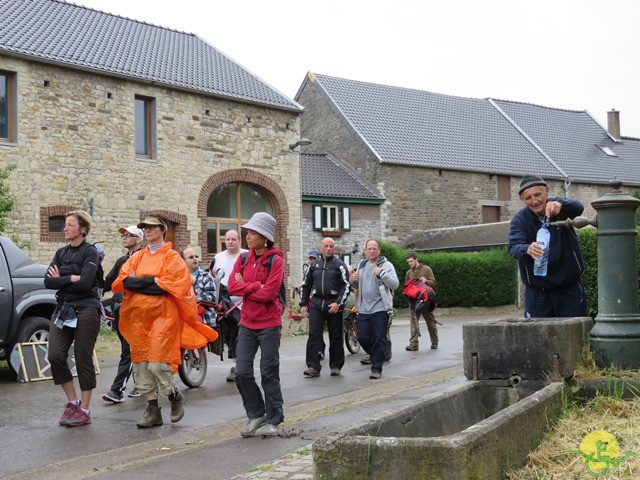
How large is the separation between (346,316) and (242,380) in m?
7.29

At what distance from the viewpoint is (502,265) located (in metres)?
31.1

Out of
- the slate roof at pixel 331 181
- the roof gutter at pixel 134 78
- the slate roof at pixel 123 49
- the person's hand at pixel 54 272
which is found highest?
the slate roof at pixel 123 49

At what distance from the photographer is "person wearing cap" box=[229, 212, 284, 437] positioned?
6.74m

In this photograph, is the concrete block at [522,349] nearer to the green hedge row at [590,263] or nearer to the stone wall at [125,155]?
the green hedge row at [590,263]

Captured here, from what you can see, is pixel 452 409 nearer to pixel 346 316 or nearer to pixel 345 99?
pixel 346 316

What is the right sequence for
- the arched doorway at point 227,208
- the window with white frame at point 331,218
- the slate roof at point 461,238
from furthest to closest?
the slate roof at point 461,238 → the window with white frame at point 331,218 → the arched doorway at point 227,208

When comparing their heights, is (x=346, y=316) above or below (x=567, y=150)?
below

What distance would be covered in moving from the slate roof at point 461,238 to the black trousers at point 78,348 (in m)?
26.8

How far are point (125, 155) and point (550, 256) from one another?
17.5m

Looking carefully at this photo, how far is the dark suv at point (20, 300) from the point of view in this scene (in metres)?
10.2

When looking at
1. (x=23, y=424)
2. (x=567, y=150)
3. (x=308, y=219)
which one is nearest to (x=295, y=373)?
(x=23, y=424)

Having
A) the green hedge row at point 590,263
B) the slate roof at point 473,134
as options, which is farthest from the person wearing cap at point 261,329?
the slate roof at point 473,134

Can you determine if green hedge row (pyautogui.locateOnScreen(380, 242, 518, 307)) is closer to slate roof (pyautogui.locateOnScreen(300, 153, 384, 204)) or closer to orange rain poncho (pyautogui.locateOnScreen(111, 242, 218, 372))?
slate roof (pyautogui.locateOnScreen(300, 153, 384, 204))

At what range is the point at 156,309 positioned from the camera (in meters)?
6.97
